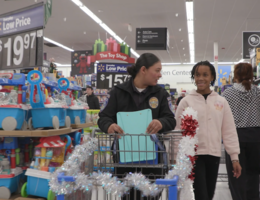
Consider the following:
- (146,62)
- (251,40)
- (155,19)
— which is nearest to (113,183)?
(146,62)

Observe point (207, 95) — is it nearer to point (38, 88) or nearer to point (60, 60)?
point (38, 88)

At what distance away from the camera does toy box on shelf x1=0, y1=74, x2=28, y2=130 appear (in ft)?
8.75

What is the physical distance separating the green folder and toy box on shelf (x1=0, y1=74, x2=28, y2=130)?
51.9 inches

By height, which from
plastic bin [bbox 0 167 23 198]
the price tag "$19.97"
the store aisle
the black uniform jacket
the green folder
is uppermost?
the price tag "$19.97"

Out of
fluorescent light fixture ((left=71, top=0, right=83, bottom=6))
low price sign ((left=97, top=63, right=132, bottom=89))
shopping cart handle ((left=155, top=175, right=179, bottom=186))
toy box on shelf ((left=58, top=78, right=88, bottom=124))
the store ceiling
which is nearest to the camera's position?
shopping cart handle ((left=155, top=175, right=179, bottom=186))

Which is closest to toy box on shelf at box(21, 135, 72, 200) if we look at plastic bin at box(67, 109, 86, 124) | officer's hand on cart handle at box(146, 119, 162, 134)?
plastic bin at box(67, 109, 86, 124)

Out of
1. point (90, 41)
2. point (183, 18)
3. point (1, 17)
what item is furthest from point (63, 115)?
point (90, 41)

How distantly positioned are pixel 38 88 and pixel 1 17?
3.91ft

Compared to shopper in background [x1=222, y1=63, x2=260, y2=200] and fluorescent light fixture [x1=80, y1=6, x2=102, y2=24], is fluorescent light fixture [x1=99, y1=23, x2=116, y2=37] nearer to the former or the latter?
fluorescent light fixture [x1=80, y1=6, x2=102, y2=24]

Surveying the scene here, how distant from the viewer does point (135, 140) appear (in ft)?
5.64

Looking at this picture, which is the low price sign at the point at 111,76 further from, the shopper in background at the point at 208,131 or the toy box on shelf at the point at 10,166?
the shopper in background at the point at 208,131

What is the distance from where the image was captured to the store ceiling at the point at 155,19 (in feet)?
30.9

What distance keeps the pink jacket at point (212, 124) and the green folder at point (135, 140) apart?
0.61 m

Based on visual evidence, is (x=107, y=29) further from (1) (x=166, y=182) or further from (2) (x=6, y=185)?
(1) (x=166, y=182)
